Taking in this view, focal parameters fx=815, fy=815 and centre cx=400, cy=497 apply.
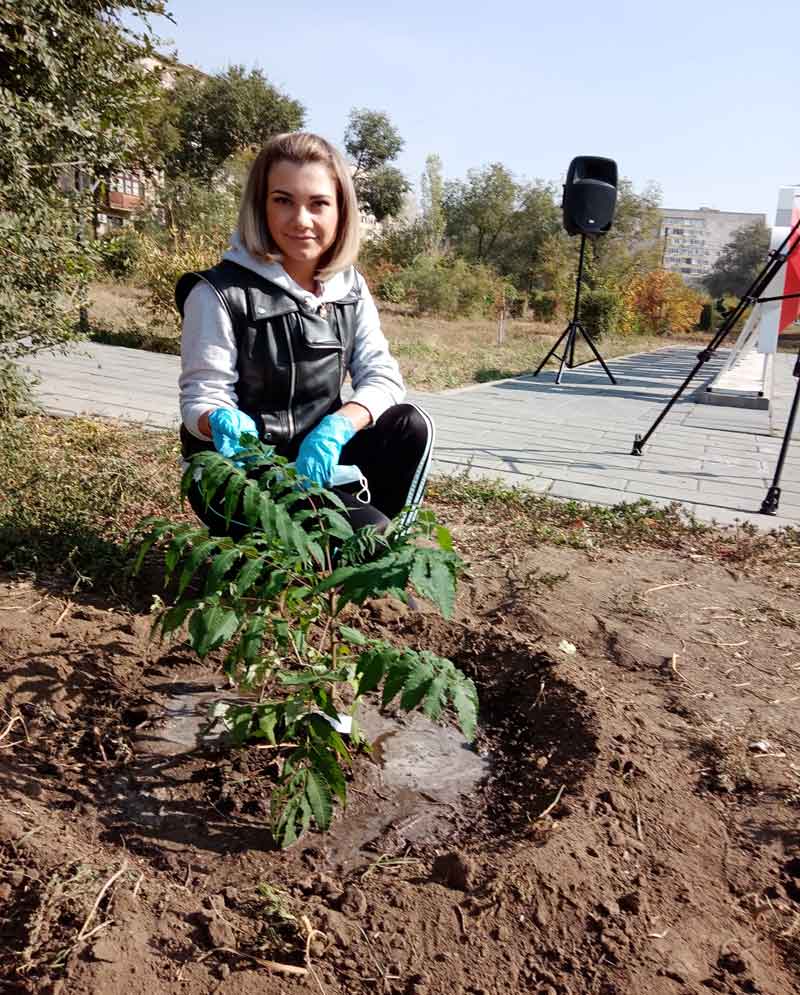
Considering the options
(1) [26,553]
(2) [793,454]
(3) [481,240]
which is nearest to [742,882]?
(1) [26,553]

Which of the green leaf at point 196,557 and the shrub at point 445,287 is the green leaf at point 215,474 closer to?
the green leaf at point 196,557

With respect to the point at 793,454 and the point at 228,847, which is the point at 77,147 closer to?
the point at 228,847

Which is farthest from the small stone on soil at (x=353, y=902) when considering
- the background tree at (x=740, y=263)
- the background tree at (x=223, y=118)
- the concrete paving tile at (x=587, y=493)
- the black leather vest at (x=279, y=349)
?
the background tree at (x=740, y=263)

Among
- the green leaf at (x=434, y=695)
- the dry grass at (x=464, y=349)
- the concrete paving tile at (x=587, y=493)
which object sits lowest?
the concrete paving tile at (x=587, y=493)

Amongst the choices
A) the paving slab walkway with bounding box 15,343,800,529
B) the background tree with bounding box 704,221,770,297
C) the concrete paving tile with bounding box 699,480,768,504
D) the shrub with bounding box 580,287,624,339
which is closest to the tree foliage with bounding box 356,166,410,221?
the shrub with bounding box 580,287,624,339

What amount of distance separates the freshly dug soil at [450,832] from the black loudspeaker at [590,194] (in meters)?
7.91

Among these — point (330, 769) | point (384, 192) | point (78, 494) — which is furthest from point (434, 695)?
point (384, 192)

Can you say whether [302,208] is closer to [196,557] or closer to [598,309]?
[196,557]

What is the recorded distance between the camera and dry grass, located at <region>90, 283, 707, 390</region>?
1030 cm

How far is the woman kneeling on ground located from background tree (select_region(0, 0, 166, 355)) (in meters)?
1.65

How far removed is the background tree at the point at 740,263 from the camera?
2119 inches

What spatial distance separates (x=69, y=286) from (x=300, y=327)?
88.8 inches

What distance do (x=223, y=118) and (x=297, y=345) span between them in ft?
95.7

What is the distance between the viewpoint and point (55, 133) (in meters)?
4.09
